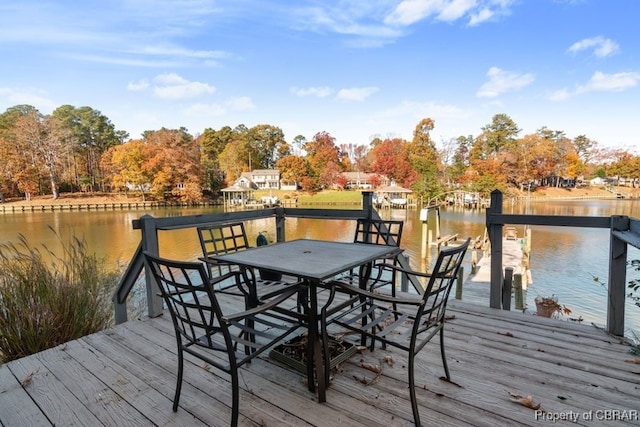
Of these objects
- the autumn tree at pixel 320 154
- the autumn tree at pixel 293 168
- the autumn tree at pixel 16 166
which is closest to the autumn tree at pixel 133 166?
the autumn tree at pixel 16 166

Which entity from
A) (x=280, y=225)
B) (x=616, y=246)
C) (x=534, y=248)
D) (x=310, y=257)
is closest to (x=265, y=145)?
(x=534, y=248)

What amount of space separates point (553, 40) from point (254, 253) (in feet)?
79.1

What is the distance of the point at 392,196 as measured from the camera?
39.2 meters

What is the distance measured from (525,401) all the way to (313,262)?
1284 mm

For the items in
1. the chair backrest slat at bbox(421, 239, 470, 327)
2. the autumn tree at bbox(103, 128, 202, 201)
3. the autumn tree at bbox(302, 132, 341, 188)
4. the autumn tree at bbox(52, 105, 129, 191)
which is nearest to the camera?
the chair backrest slat at bbox(421, 239, 470, 327)

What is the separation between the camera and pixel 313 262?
6.25 feet

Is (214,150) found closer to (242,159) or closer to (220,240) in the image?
(242,159)

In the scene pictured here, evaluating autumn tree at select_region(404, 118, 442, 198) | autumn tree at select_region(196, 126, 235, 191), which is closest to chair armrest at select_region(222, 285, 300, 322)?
autumn tree at select_region(404, 118, 442, 198)

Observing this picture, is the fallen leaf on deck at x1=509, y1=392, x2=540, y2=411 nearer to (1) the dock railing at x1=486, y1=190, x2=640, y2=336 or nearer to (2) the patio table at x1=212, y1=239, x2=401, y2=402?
(2) the patio table at x1=212, y1=239, x2=401, y2=402

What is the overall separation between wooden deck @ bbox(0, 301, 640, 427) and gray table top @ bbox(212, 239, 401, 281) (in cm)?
64

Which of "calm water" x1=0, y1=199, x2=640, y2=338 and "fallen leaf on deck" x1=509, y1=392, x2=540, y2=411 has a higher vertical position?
"fallen leaf on deck" x1=509, y1=392, x2=540, y2=411

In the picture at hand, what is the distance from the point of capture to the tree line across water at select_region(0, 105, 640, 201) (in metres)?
30.9

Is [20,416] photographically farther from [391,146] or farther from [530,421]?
[391,146]

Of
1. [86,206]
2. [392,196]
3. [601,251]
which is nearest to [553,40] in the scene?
[601,251]
